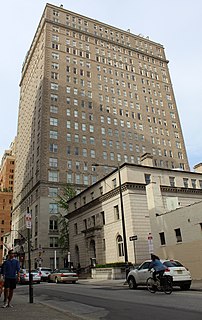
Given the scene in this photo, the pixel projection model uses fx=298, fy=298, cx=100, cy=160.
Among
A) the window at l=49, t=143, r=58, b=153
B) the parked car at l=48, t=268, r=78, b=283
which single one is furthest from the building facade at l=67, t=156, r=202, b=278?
the window at l=49, t=143, r=58, b=153

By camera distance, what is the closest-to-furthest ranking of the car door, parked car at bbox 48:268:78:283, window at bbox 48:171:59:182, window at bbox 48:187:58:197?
1. the car door
2. parked car at bbox 48:268:78:283
3. window at bbox 48:187:58:197
4. window at bbox 48:171:59:182

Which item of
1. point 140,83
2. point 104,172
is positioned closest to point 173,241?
point 104,172

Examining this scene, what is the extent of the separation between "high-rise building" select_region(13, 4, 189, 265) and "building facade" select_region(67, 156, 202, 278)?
21908 mm

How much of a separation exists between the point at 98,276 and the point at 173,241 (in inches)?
443

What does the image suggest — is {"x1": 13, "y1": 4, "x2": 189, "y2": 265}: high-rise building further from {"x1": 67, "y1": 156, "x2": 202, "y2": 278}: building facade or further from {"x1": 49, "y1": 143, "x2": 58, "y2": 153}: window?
{"x1": 67, "y1": 156, "x2": 202, "y2": 278}: building facade

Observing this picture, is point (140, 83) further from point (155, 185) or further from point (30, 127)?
point (155, 185)

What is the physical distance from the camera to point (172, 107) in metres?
92.7

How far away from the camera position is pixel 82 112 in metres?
76.4

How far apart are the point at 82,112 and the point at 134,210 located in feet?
155

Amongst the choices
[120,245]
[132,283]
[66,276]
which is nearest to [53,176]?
[120,245]

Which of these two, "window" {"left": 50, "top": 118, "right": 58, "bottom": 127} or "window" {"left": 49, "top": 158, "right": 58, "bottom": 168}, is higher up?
"window" {"left": 50, "top": 118, "right": 58, "bottom": 127}

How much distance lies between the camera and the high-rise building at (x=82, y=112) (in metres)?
66.9

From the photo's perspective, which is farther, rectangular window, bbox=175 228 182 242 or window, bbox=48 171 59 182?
window, bbox=48 171 59 182

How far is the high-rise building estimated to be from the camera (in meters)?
66.9
